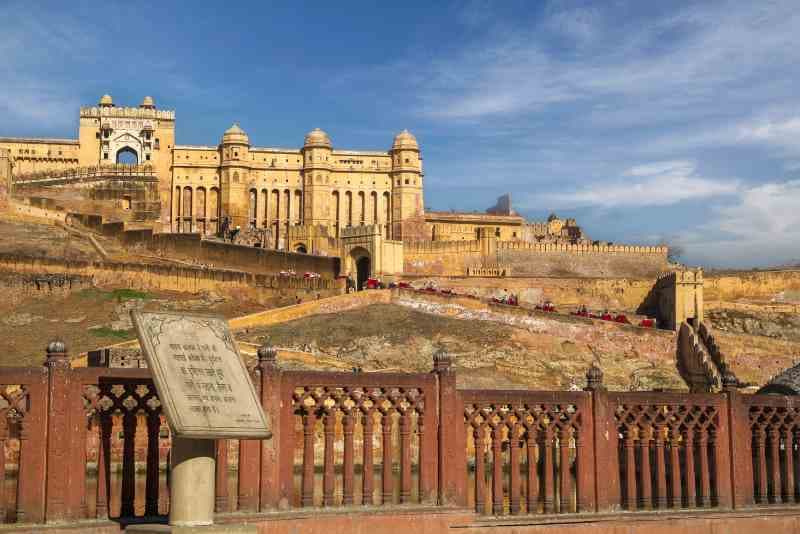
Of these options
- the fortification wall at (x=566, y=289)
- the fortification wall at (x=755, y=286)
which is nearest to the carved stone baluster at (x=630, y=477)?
the fortification wall at (x=566, y=289)

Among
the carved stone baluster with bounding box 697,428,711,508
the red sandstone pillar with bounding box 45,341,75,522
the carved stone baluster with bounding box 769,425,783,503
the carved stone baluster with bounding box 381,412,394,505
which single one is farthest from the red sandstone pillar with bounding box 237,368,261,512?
the carved stone baluster with bounding box 769,425,783,503

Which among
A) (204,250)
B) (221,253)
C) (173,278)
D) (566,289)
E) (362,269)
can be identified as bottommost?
(566,289)

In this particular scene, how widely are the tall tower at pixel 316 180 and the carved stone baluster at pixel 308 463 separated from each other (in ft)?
247

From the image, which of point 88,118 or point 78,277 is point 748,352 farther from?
point 88,118

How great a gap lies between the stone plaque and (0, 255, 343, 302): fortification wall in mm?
47283

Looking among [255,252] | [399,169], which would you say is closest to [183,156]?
[399,169]

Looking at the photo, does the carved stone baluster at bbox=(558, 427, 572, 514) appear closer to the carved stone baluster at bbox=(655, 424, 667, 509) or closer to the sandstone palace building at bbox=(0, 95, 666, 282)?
the carved stone baluster at bbox=(655, 424, 667, 509)

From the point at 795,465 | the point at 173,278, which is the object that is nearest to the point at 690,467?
the point at 795,465

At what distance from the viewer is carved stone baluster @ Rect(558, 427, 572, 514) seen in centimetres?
1791

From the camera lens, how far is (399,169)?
308 ft

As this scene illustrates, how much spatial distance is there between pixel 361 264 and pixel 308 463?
6017cm

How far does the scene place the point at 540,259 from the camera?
8019 centimetres

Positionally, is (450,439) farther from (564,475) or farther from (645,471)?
(645,471)

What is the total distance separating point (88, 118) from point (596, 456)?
84183 millimetres
